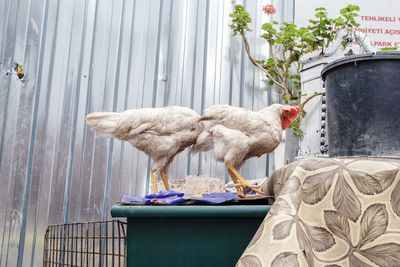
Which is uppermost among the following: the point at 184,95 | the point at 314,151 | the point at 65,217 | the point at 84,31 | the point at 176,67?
the point at 84,31

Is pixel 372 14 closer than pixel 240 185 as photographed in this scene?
No

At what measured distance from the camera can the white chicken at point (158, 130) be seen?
1541mm

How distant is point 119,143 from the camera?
2455 mm

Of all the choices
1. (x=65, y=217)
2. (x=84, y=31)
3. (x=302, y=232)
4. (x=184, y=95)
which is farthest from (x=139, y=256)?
(x=84, y=31)

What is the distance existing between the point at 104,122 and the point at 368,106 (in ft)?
3.10

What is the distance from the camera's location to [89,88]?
97.0 inches

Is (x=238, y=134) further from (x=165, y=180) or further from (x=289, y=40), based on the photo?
(x=289, y=40)

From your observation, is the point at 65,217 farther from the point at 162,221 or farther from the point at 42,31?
the point at 162,221

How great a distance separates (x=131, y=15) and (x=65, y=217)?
1199 mm

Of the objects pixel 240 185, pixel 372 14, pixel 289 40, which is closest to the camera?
pixel 240 185

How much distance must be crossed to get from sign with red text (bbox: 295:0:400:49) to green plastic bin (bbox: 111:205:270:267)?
1859mm

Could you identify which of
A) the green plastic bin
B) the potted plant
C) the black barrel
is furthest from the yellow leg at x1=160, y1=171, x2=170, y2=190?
the potted plant

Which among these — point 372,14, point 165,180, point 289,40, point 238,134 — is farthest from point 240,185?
point 372,14

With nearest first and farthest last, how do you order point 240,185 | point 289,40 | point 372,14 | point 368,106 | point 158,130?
point 368,106 → point 240,185 → point 158,130 → point 289,40 → point 372,14
